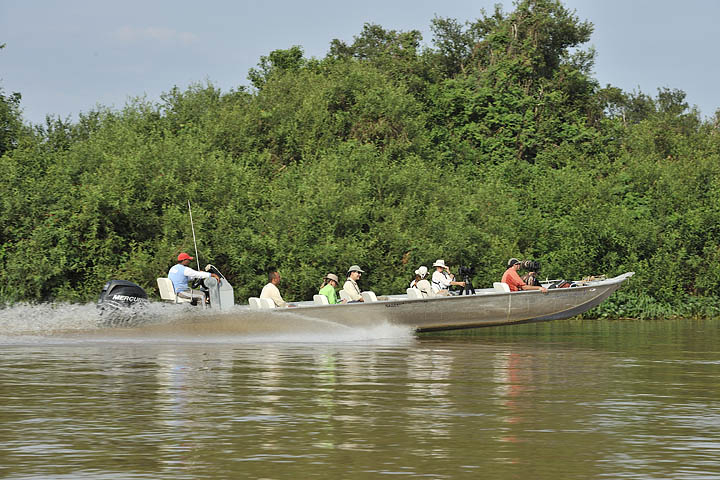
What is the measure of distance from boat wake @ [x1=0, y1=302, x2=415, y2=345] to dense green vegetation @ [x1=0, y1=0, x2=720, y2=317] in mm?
8868

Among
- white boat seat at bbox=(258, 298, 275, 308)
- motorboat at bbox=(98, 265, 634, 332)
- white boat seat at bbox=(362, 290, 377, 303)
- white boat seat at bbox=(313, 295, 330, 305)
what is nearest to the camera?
motorboat at bbox=(98, 265, 634, 332)

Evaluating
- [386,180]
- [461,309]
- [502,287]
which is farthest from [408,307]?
[386,180]

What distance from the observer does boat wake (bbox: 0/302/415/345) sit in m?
21.0

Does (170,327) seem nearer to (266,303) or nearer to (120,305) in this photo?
(120,305)

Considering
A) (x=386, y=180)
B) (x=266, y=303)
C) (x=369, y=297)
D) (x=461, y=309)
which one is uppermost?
(x=386, y=180)

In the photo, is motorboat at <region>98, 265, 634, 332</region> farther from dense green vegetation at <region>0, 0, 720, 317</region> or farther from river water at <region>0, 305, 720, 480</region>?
dense green vegetation at <region>0, 0, 720, 317</region>

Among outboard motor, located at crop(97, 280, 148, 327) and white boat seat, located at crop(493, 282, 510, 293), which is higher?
white boat seat, located at crop(493, 282, 510, 293)

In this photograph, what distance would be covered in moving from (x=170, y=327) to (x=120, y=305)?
40.9 inches

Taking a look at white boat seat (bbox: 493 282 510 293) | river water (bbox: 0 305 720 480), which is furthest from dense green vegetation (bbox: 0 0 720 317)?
river water (bbox: 0 305 720 480)

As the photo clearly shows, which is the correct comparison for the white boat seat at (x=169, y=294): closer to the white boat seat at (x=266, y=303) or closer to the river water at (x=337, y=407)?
the river water at (x=337, y=407)

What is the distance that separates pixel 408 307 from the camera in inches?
914

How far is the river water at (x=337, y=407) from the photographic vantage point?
8.89 metres

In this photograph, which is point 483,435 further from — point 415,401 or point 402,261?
point 402,261

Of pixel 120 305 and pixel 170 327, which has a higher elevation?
pixel 120 305
